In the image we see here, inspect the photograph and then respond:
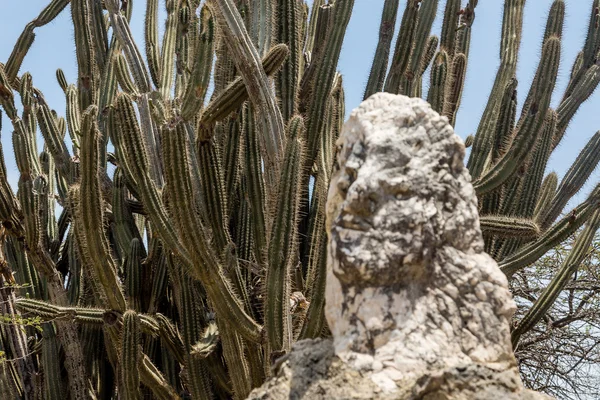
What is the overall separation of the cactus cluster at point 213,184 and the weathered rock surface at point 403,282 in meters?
2.53

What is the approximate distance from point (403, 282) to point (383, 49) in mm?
5248

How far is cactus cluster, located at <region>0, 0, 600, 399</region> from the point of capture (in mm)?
6125

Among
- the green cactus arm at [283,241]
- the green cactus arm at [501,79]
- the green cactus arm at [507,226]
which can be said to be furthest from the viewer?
the green cactus arm at [501,79]

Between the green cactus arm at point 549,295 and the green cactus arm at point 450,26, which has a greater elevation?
the green cactus arm at point 450,26

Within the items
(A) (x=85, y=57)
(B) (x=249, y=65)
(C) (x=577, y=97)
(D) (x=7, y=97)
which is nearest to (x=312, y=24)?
(A) (x=85, y=57)

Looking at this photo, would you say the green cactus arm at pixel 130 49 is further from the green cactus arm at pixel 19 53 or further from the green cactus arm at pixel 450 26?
the green cactus arm at pixel 450 26

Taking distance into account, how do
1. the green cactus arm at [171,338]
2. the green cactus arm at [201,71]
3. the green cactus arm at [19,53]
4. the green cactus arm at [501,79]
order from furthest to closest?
the green cactus arm at [19,53], the green cactus arm at [501,79], the green cactus arm at [171,338], the green cactus arm at [201,71]

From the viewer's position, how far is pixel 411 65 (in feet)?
26.0

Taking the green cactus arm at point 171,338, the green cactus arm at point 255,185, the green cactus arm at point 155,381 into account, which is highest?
the green cactus arm at point 255,185

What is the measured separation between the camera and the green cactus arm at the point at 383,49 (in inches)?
304

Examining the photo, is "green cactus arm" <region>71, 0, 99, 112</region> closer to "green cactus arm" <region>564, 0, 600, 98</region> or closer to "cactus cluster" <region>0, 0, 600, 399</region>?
"cactus cluster" <region>0, 0, 600, 399</region>

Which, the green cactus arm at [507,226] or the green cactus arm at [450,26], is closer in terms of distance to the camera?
the green cactus arm at [507,226]

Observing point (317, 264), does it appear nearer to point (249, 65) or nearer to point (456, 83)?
point (249, 65)

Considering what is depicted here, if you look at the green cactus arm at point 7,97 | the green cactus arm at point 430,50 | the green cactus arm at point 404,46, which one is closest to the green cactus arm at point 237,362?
the green cactus arm at point 404,46
